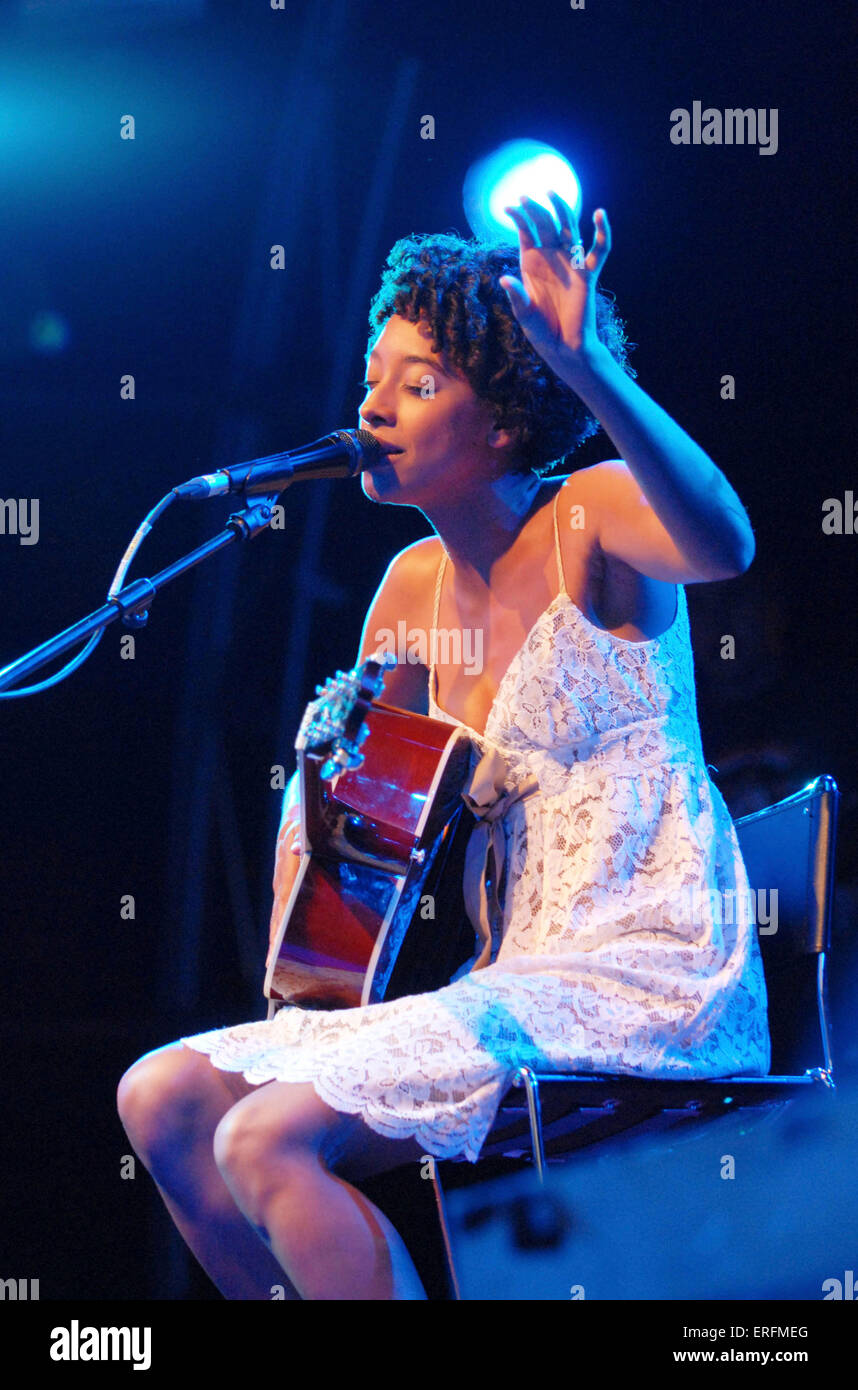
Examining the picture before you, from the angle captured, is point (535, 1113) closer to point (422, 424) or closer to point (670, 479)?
point (670, 479)

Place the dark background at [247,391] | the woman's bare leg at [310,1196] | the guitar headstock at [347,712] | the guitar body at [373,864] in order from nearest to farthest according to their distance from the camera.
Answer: the woman's bare leg at [310,1196]
the guitar headstock at [347,712]
the guitar body at [373,864]
the dark background at [247,391]

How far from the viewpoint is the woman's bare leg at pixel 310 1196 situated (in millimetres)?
1585

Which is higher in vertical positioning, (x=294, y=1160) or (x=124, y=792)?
(x=124, y=792)

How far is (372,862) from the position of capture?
1.93m

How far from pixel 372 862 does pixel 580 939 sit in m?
0.33

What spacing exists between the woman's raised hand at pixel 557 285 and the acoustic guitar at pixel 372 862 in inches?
22.3

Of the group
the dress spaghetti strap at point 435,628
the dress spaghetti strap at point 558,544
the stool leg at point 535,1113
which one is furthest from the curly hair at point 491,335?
the stool leg at point 535,1113

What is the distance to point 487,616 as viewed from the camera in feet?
7.30

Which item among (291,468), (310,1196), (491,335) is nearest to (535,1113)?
(310,1196)

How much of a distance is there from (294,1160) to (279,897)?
515mm

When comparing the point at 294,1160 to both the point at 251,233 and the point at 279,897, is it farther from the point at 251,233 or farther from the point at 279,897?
the point at 251,233

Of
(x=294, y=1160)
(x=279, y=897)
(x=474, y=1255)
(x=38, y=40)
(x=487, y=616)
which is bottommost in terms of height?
(x=474, y=1255)

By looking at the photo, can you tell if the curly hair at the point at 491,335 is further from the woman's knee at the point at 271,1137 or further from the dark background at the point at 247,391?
the woman's knee at the point at 271,1137

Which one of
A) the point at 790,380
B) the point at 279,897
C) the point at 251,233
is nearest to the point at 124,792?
the point at 279,897
